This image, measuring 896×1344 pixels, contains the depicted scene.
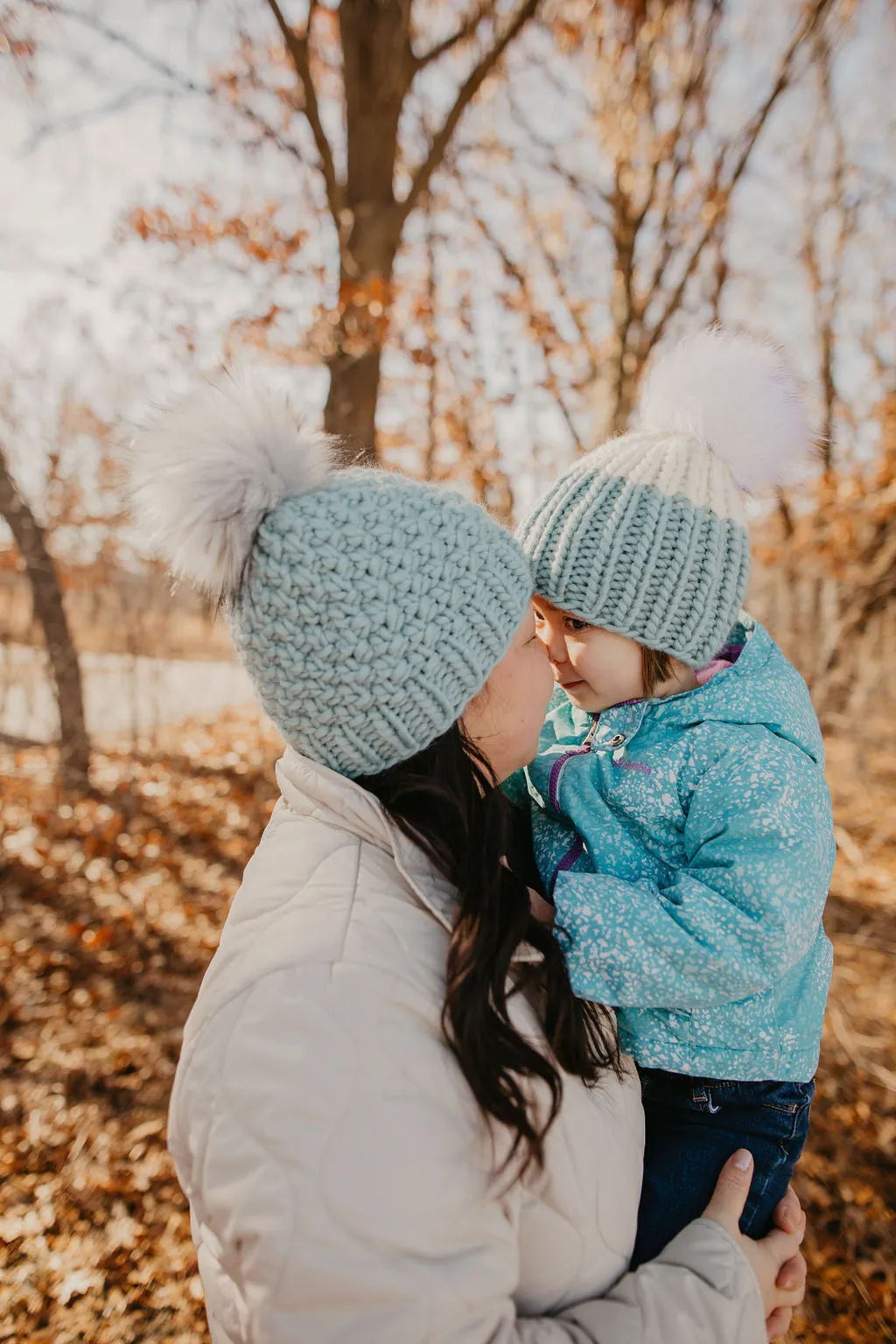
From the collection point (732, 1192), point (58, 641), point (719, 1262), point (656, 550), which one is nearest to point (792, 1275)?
point (732, 1192)

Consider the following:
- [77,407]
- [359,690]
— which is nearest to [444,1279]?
[359,690]

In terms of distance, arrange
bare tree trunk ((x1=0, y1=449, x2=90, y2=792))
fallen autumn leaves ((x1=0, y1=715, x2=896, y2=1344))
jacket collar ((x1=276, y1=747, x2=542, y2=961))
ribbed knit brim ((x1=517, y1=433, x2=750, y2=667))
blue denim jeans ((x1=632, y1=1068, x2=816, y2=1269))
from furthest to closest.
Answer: bare tree trunk ((x1=0, y1=449, x2=90, y2=792)) < fallen autumn leaves ((x1=0, y1=715, x2=896, y2=1344)) < ribbed knit brim ((x1=517, y1=433, x2=750, y2=667)) < blue denim jeans ((x1=632, y1=1068, x2=816, y2=1269)) < jacket collar ((x1=276, y1=747, x2=542, y2=961))

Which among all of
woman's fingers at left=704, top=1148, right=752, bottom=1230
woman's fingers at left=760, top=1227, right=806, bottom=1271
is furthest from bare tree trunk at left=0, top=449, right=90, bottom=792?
woman's fingers at left=760, top=1227, right=806, bottom=1271

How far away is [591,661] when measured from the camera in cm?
187

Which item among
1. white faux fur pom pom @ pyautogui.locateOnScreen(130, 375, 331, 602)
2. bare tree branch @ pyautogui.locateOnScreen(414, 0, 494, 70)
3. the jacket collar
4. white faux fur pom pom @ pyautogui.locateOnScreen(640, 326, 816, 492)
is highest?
bare tree branch @ pyautogui.locateOnScreen(414, 0, 494, 70)

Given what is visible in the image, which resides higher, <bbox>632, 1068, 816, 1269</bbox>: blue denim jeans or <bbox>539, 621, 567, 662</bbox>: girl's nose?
<bbox>539, 621, 567, 662</bbox>: girl's nose

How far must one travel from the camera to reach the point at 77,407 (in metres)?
8.49

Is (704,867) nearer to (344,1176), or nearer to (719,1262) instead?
(719,1262)

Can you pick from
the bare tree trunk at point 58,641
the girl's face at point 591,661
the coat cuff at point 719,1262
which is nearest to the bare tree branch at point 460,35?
the bare tree trunk at point 58,641

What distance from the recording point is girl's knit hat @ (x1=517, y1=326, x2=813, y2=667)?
1.76 meters

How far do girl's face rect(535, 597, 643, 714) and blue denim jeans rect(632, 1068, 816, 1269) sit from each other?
855 mm

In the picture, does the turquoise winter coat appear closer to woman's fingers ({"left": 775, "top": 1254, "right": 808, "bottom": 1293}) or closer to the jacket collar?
the jacket collar

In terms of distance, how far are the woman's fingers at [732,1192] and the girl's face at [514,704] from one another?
0.92 metres

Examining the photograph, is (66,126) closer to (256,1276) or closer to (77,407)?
(77,407)
